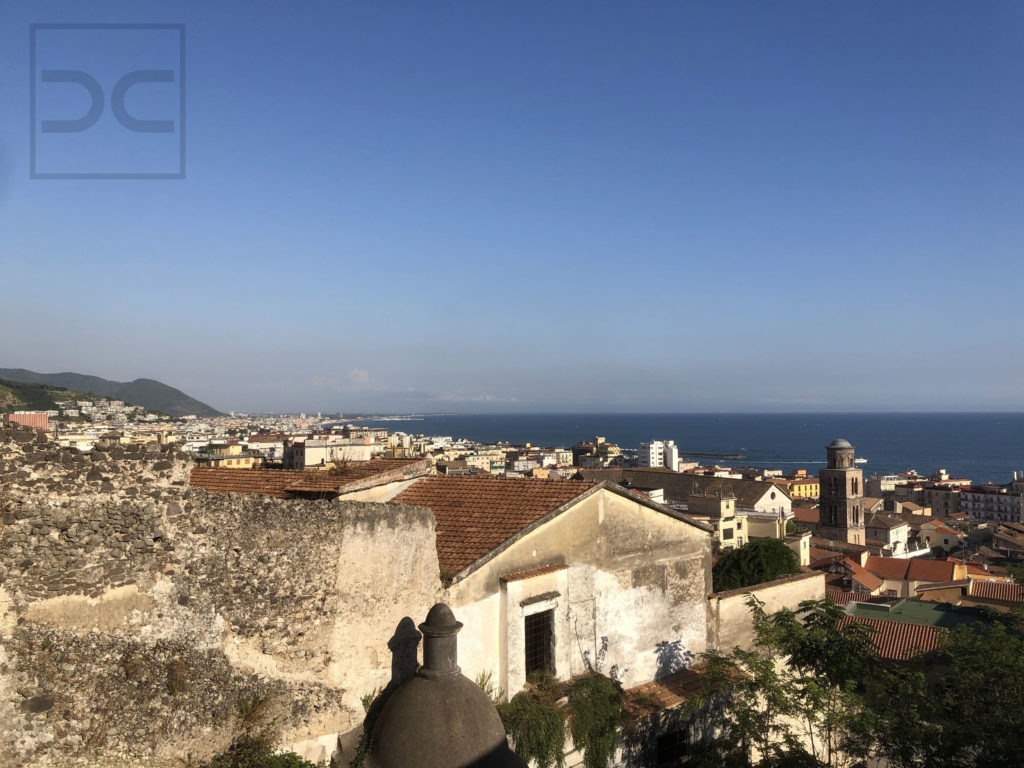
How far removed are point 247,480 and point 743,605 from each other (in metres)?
9.94

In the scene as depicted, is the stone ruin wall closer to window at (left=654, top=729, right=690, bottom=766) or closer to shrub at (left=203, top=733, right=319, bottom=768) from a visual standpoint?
shrub at (left=203, top=733, right=319, bottom=768)

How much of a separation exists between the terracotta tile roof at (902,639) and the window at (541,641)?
16.2 meters

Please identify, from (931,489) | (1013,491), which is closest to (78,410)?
(931,489)

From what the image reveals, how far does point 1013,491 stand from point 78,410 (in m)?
129

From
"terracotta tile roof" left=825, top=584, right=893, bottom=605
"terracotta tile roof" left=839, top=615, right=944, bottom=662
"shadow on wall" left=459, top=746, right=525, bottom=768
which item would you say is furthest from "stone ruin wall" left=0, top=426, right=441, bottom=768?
"terracotta tile roof" left=825, top=584, right=893, bottom=605

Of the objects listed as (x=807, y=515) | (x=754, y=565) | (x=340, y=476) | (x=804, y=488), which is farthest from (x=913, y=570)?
(x=804, y=488)

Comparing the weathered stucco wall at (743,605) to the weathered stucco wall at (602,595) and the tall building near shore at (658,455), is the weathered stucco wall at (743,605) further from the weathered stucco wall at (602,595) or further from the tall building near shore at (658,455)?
the tall building near shore at (658,455)

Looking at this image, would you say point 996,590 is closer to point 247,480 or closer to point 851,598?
point 851,598

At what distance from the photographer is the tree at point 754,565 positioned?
1083 inches

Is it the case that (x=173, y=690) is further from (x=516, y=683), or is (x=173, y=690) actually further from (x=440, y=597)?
(x=516, y=683)

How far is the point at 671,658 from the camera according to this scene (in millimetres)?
12758

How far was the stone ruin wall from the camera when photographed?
536cm

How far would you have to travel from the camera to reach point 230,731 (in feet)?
21.9

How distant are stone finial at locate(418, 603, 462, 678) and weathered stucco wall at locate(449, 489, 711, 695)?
160 cm
